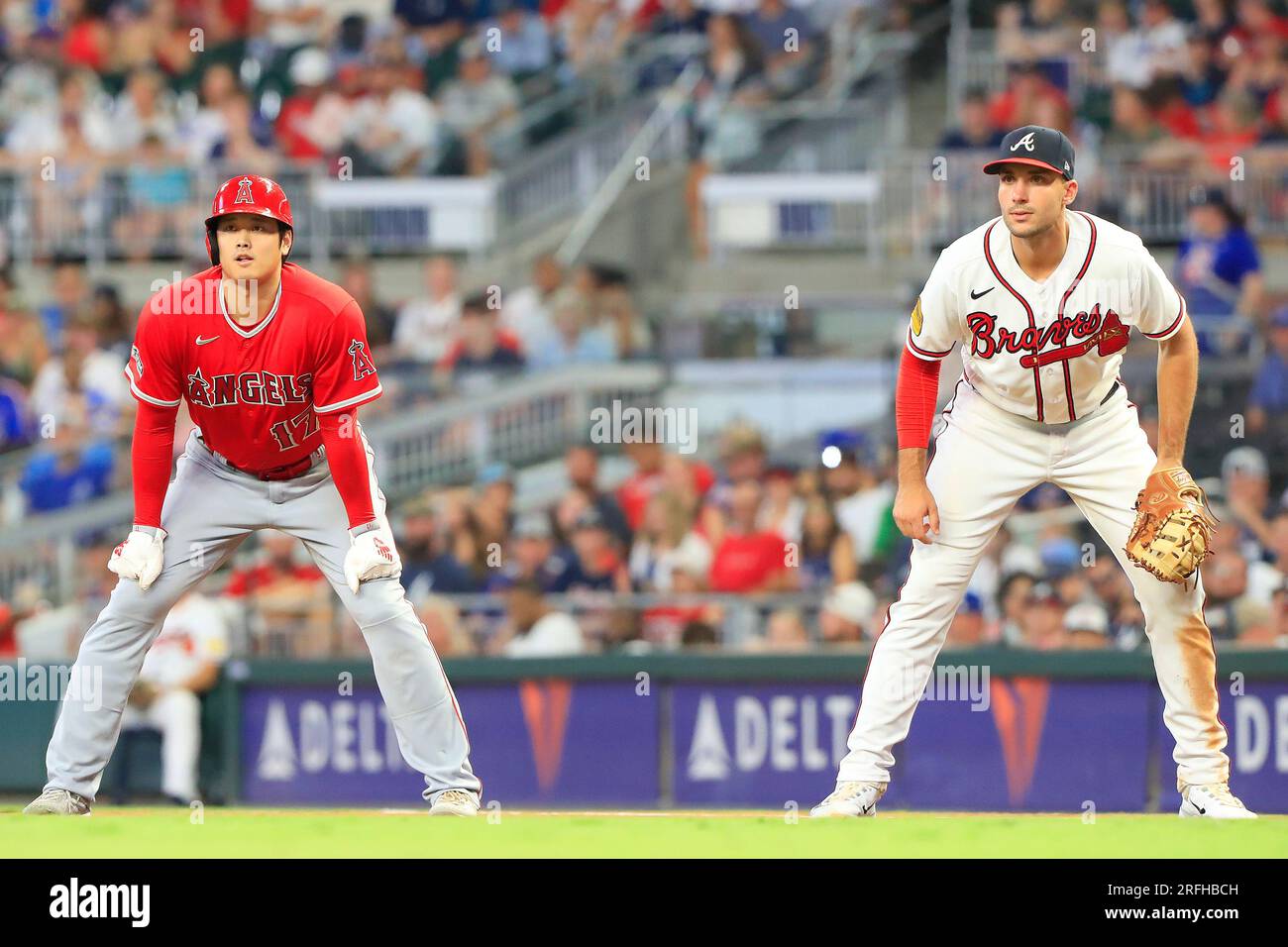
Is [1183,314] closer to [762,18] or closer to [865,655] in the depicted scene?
[865,655]

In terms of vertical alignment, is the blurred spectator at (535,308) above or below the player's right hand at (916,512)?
above

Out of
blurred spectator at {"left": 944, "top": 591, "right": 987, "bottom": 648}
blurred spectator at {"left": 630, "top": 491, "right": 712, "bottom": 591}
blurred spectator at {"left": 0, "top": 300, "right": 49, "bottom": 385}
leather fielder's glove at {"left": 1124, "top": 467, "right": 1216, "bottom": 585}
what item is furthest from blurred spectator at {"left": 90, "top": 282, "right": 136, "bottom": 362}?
leather fielder's glove at {"left": 1124, "top": 467, "right": 1216, "bottom": 585}

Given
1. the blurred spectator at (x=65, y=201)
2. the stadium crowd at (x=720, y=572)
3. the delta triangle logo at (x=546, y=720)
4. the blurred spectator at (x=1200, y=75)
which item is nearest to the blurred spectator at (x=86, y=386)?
the stadium crowd at (x=720, y=572)

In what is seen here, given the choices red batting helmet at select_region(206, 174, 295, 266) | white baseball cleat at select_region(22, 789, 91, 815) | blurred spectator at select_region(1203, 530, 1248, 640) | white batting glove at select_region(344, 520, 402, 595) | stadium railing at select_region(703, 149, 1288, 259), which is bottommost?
white baseball cleat at select_region(22, 789, 91, 815)

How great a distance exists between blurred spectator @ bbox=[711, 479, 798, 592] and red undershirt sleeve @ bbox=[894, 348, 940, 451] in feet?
15.0

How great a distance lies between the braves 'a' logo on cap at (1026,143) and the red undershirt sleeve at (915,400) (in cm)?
73

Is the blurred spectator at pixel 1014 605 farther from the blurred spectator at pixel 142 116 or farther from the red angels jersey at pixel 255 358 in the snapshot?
the blurred spectator at pixel 142 116

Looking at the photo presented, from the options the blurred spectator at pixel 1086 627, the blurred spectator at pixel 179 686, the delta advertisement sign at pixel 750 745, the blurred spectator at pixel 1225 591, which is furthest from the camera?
the blurred spectator at pixel 179 686

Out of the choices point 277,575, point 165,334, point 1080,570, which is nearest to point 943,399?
point 1080,570

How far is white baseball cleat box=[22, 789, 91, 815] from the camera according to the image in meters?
6.01

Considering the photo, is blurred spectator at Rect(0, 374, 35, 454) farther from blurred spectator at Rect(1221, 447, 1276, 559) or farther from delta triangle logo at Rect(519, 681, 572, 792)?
blurred spectator at Rect(1221, 447, 1276, 559)

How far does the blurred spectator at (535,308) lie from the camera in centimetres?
1303

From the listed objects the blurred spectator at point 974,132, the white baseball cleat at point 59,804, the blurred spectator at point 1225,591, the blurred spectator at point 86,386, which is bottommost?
the white baseball cleat at point 59,804

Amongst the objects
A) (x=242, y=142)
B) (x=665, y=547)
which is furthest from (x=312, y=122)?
(x=665, y=547)
